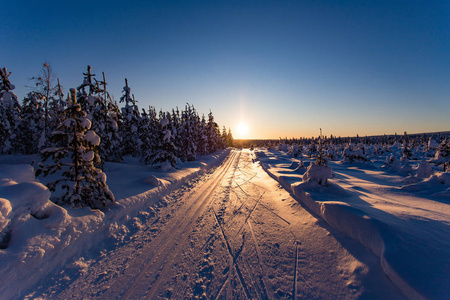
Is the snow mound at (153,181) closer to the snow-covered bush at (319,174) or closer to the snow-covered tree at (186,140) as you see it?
the snow-covered bush at (319,174)

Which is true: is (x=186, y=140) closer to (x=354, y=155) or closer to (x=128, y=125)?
(x=128, y=125)

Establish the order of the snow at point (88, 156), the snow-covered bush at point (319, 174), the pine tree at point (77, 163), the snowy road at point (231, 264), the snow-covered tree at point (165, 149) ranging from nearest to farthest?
the snowy road at point (231, 264) < the pine tree at point (77, 163) < the snow at point (88, 156) < the snow-covered bush at point (319, 174) < the snow-covered tree at point (165, 149)

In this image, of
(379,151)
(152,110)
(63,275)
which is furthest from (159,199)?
(379,151)

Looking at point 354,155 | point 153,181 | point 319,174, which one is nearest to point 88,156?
point 153,181

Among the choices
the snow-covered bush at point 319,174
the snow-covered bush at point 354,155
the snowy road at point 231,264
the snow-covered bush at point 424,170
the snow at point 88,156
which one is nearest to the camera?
the snowy road at point 231,264

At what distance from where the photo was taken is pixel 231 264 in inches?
151

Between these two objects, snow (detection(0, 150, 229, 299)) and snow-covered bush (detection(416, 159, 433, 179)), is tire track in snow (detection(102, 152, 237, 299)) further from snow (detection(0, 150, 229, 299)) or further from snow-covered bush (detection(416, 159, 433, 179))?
snow-covered bush (detection(416, 159, 433, 179))

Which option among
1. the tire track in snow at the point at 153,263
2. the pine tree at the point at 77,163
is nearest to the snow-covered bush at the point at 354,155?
the tire track in snow at the point at 153,263

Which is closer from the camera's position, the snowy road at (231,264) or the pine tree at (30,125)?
the snowy road at (231,264)

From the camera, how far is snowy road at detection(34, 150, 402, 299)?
3.09 m

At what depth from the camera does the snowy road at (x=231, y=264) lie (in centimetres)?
309

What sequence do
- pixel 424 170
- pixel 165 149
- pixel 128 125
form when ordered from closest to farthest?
1. pixel 424 170
2. pixel 165 149
3. pixel 128 125

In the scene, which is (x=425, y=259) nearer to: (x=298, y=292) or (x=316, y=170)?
(x=298, y=292)

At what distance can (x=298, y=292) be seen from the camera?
312 centimetres
